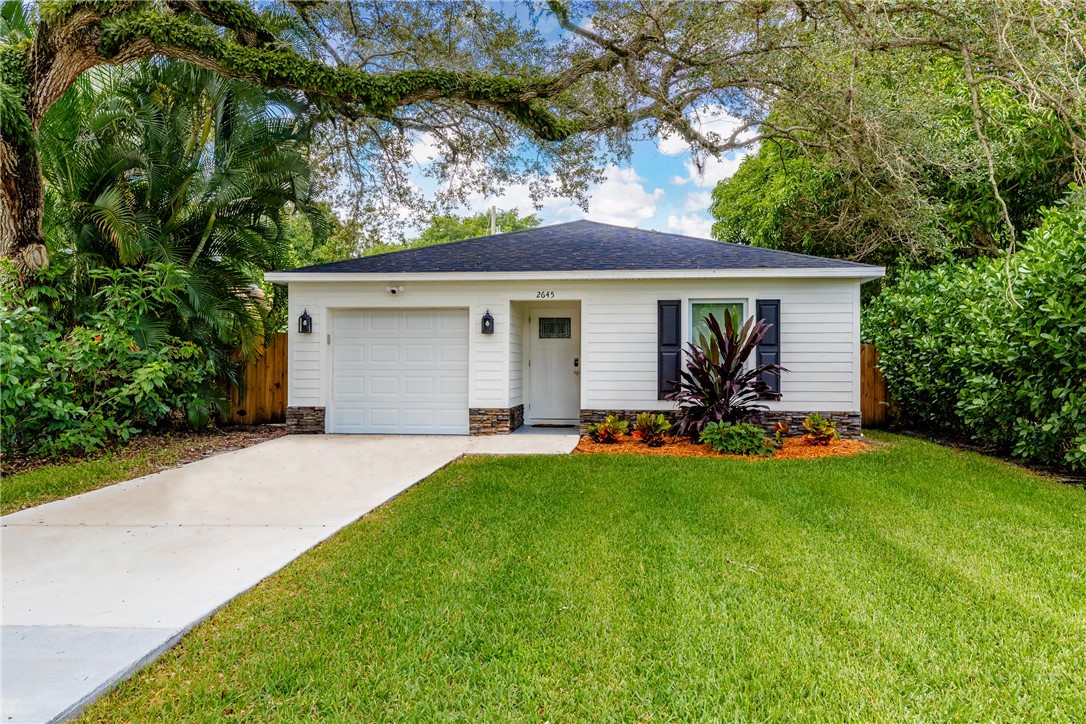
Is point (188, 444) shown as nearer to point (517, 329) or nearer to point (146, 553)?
Result: point (146, 553)

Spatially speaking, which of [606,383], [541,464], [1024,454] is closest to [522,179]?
[606,383]

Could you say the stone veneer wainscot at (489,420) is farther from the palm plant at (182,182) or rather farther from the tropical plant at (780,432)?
the tropical plant at (780,432)

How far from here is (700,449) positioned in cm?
699

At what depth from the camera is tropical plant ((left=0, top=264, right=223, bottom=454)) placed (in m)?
5.29

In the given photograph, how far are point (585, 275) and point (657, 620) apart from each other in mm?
5921

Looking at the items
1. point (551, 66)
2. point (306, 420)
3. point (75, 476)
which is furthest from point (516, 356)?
point (75, 476)

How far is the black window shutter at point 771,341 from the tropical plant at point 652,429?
1.62m

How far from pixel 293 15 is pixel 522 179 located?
3667 millimetres

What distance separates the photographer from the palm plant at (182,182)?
6969 mm

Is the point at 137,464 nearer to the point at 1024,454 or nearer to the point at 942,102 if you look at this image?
the point at 1024,454

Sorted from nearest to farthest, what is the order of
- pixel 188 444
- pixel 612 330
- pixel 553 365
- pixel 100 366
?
pixel 100 366
pixel 188 444
pixel 612 330
pixel 553 365

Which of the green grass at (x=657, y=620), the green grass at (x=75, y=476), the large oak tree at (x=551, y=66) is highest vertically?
the large oak tree at (x=551, y=66)

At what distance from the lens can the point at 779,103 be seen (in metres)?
7.82

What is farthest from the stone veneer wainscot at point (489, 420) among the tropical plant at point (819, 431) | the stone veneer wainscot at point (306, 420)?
the tropical plant at point (819, 431)
